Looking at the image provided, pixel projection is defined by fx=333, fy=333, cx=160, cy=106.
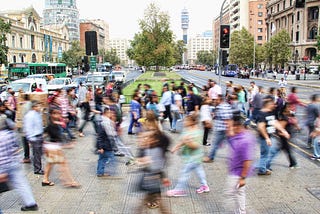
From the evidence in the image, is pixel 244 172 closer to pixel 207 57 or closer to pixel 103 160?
pixel 103 160

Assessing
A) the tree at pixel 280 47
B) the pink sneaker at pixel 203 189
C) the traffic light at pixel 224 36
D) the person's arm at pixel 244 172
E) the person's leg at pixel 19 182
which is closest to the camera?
the person's arm at pixel 244 172

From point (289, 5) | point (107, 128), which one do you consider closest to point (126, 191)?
point (107, 128)

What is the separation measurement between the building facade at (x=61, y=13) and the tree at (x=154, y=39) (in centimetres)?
10591

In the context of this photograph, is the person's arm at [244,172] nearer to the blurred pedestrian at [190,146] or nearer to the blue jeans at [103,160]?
the blurred pedestrian at [190,146]

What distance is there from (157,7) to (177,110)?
141 ft

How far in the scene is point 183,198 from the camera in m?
6.35

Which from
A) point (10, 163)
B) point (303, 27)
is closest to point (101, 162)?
point (10, 163)

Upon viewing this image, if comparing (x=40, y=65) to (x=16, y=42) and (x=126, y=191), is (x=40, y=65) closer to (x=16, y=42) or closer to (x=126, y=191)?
(x=16, y=42)

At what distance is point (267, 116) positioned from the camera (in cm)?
714

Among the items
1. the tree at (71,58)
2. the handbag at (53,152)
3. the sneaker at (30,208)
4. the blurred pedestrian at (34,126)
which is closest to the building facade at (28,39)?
the tree at (71,58)

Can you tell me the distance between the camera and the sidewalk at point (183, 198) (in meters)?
5.90

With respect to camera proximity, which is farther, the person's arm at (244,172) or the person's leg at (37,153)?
the person's leg at (37,153)

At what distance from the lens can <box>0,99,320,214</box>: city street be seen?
5.91 metres

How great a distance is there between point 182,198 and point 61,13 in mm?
172813
